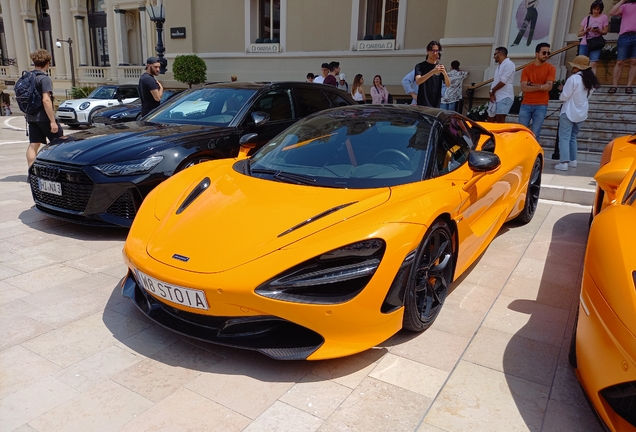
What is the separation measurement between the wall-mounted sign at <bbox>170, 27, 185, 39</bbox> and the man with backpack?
529 inches

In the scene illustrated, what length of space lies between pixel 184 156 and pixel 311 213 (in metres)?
2.40

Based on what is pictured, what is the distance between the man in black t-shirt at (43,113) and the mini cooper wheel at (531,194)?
578 centimetres

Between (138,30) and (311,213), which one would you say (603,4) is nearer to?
(311,213)

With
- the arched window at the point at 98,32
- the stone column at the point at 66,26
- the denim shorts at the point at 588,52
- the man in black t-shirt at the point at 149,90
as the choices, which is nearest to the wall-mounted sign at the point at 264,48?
the denim shorts at the point at 588,52

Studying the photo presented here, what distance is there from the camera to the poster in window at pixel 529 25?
1098cm

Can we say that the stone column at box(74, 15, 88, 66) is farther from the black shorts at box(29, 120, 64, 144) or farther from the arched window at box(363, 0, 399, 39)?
the black shorts at box(29, 120, 64, 144)

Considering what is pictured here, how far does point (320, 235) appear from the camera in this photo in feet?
8.11

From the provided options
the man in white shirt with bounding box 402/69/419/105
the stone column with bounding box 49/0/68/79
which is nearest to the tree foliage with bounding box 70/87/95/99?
the stone column with bounding box 49/0/68/79

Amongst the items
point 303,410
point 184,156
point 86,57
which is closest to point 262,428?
point 303,410

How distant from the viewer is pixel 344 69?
15656 millimetres

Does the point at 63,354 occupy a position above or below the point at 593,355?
below

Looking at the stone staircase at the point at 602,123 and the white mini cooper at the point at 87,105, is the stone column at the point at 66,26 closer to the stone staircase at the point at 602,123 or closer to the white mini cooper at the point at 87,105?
the white mini cooper at the point at 87,105

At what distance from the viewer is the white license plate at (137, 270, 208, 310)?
2.40m

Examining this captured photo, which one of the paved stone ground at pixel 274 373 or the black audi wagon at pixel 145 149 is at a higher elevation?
the black audi wagon at pixel 145 149
